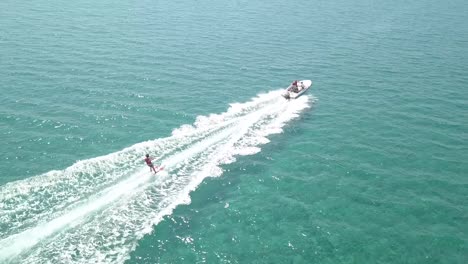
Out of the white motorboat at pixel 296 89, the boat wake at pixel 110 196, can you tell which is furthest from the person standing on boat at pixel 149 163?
the white motorboat at pixel 296 89

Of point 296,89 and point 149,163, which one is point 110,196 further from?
point 296,89

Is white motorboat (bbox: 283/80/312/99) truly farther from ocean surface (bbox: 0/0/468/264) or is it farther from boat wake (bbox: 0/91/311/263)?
boat wake (bbox: 0/91/311/263)

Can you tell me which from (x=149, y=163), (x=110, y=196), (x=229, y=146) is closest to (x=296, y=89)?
(x=229, y=146)

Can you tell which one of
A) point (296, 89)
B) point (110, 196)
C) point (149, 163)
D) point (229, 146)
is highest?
point (296, 89)

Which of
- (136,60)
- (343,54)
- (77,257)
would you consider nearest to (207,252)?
(77,257)

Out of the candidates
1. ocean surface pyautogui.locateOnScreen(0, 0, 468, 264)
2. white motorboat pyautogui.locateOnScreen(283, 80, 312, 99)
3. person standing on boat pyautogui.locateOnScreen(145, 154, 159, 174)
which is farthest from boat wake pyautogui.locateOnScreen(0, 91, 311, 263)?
white motorboat pyautogui.locateOnScreen(283, 80, 312, 99)

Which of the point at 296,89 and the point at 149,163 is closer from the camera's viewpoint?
the point at 149,163
